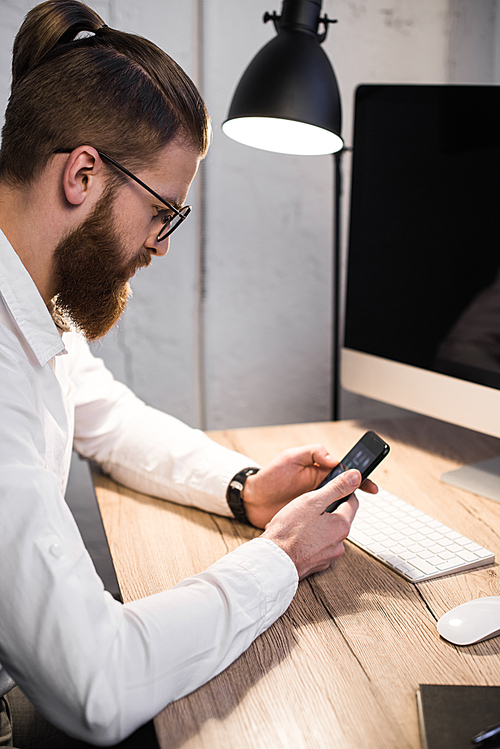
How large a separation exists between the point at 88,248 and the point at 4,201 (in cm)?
11

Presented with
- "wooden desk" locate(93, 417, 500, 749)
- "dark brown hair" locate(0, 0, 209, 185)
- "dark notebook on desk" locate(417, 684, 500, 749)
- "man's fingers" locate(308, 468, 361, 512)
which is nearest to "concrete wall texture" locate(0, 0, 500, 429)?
"wooden desk" locate(93, 417, 500, 749)

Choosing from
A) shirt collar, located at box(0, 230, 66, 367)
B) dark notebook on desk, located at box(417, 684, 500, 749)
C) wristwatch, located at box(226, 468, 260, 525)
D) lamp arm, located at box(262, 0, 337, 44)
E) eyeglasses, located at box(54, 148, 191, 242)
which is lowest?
wristwatch, located at box(226, 468, 260, 525)

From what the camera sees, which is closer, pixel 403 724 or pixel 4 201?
pixel 403 724

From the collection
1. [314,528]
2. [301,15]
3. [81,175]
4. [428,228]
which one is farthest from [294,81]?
[314,528]

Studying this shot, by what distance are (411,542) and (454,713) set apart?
309 mm

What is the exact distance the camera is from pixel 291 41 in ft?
3.30

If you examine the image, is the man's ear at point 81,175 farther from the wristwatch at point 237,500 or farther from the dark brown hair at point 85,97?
the wristwatch at point 237,500

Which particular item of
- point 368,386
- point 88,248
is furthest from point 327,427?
point 88,248

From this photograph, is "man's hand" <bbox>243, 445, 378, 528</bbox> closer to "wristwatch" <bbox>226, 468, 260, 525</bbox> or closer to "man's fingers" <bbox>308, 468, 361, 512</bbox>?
"wristwatch" <bbox>226, 468, 260, 525</bbox>

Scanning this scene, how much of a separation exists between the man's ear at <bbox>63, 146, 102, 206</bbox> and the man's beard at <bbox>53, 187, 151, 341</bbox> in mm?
19

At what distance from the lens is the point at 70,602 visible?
515mm

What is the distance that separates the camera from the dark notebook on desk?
0.48m

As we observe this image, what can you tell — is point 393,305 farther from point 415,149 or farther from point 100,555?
point 100,555

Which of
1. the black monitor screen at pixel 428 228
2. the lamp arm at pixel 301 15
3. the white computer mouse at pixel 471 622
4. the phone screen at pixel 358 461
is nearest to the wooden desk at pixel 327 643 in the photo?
the white computer mouse at pixel 471 622
